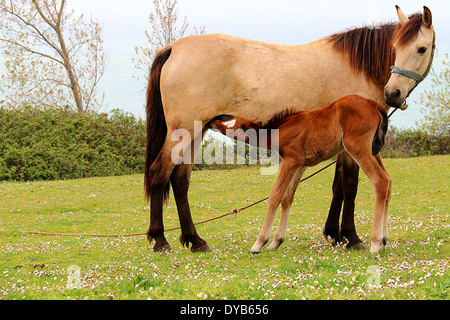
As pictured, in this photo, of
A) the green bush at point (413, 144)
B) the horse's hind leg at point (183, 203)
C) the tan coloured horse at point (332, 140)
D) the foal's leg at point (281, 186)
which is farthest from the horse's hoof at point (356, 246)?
the green bush at point (413, 144)

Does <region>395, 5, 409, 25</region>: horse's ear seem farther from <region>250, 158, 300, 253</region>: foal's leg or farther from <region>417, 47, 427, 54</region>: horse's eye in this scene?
<region>250, 158, 300, 253</region>: foal's leg

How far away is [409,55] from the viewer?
23.9 feet

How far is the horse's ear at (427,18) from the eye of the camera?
23.3 feet

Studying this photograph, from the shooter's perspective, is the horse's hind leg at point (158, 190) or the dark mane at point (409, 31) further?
the horse's hind leg at point (158, 190)

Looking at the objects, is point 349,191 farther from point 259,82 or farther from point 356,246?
point 259,82

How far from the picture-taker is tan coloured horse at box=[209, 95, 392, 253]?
691 centimetres

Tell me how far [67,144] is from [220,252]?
16784 millimetres

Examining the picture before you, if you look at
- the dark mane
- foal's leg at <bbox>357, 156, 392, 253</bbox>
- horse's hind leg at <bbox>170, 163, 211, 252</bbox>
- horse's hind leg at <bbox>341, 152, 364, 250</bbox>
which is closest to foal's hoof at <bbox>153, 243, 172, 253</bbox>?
horse's hind leg at <bbox>170, 163, 211, 252</bbox>

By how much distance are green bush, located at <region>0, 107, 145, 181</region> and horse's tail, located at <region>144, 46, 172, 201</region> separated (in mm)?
15019

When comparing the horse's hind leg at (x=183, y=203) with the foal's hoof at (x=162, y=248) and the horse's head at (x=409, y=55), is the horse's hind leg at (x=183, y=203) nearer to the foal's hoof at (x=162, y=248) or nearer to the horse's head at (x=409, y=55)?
the foal's hoof at (x=162, y=248)

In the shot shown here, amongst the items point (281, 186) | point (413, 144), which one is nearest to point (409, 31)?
point (281, 186)

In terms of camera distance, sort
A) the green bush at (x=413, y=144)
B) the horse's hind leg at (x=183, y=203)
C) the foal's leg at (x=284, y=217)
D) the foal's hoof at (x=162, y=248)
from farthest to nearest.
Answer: the green bush at (x=413, y=144) < the horse's hind leg at (x=183, y=203) < the foal's hoof at (x=162, y=248) < the foal's leg at (x=284, y=217)

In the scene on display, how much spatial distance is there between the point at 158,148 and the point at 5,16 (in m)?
26.1

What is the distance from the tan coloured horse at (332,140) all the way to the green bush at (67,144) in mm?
16664
